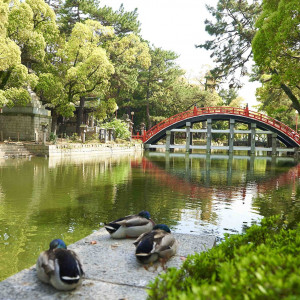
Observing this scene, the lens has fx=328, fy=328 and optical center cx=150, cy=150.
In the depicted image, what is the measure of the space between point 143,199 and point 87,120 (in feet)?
113

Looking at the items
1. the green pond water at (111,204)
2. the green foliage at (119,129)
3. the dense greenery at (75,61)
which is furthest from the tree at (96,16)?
the green pond water at (111,204)

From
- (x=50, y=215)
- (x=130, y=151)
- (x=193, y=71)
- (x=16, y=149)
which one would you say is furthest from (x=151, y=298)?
(x=193, y=71)

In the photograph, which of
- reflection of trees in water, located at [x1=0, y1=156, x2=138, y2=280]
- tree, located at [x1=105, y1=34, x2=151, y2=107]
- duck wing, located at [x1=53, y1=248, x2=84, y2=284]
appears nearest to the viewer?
duck wing, located at [x1=53, y1=248, x2=84, y2=284]

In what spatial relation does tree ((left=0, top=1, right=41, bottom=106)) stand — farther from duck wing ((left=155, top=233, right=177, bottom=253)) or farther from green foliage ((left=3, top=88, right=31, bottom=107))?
duck wing ((left=155, top=233, right=177, bottom=253))

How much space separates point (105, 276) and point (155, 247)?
0.68 meters

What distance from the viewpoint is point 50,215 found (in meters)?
7.76

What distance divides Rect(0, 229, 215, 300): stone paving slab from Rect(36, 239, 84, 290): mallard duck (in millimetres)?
83

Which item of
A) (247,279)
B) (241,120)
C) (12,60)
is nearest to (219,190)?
(247,279)

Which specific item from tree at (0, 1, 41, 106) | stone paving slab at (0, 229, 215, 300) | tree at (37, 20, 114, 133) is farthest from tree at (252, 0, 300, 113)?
tree at (37, 20, 114, 133)

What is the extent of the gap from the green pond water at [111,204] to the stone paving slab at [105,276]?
1210 millimetres

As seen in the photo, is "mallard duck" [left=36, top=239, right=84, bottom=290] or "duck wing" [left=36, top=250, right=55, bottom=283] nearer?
"mallard duck" [left=36, top=239, right=84, bottom=290]

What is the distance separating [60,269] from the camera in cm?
323

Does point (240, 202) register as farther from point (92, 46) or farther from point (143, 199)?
point (92, 46)

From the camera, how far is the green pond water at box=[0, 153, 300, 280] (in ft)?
20.6
